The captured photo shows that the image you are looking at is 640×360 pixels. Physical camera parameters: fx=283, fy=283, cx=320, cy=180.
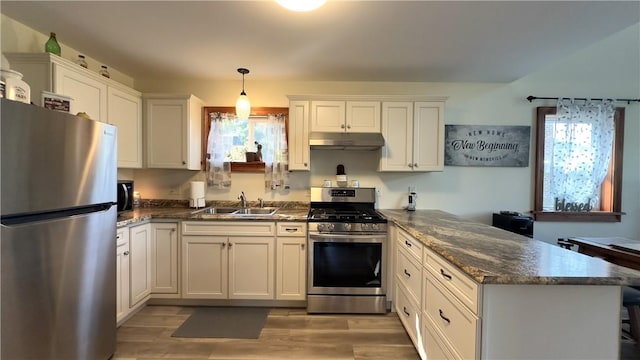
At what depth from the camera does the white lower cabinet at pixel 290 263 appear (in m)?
2.69

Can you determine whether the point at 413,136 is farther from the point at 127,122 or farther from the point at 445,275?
the point at 127,122

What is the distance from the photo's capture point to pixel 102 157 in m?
1.73

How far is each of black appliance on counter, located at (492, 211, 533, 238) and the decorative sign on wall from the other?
62cm

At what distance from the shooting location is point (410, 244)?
7.13ft

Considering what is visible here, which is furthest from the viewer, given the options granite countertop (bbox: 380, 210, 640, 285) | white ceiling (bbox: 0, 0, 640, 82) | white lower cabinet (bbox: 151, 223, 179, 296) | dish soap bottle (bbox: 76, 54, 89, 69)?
white lower cabinet (bbox: 151, 223, 179, 296)

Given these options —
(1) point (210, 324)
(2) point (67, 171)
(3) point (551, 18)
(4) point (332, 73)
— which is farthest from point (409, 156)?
(2) point (67, 171)

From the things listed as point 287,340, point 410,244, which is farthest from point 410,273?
point 287,340

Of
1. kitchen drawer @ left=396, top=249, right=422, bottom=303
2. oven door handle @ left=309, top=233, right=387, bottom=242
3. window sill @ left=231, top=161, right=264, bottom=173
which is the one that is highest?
window sill @ left=231, top=161, right=264, bottom=173

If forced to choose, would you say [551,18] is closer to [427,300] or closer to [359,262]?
[427,300]

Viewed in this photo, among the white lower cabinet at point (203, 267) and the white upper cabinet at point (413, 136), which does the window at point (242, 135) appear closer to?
the white lower cabinet at point (203, 267)

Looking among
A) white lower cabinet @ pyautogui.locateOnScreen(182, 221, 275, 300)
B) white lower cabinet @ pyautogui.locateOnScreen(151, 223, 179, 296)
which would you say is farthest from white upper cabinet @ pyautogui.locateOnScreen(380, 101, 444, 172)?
white lower cabinet @ pyautogui.locateOnScreen(151, 223, 179, 296)

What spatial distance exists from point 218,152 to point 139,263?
136 centimetres

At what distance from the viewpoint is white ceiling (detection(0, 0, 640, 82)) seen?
1817 millimetres

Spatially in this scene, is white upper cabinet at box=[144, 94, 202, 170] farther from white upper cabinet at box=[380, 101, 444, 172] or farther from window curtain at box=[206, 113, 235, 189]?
white upper cabinet at box=[380, 101, 444, 172]
